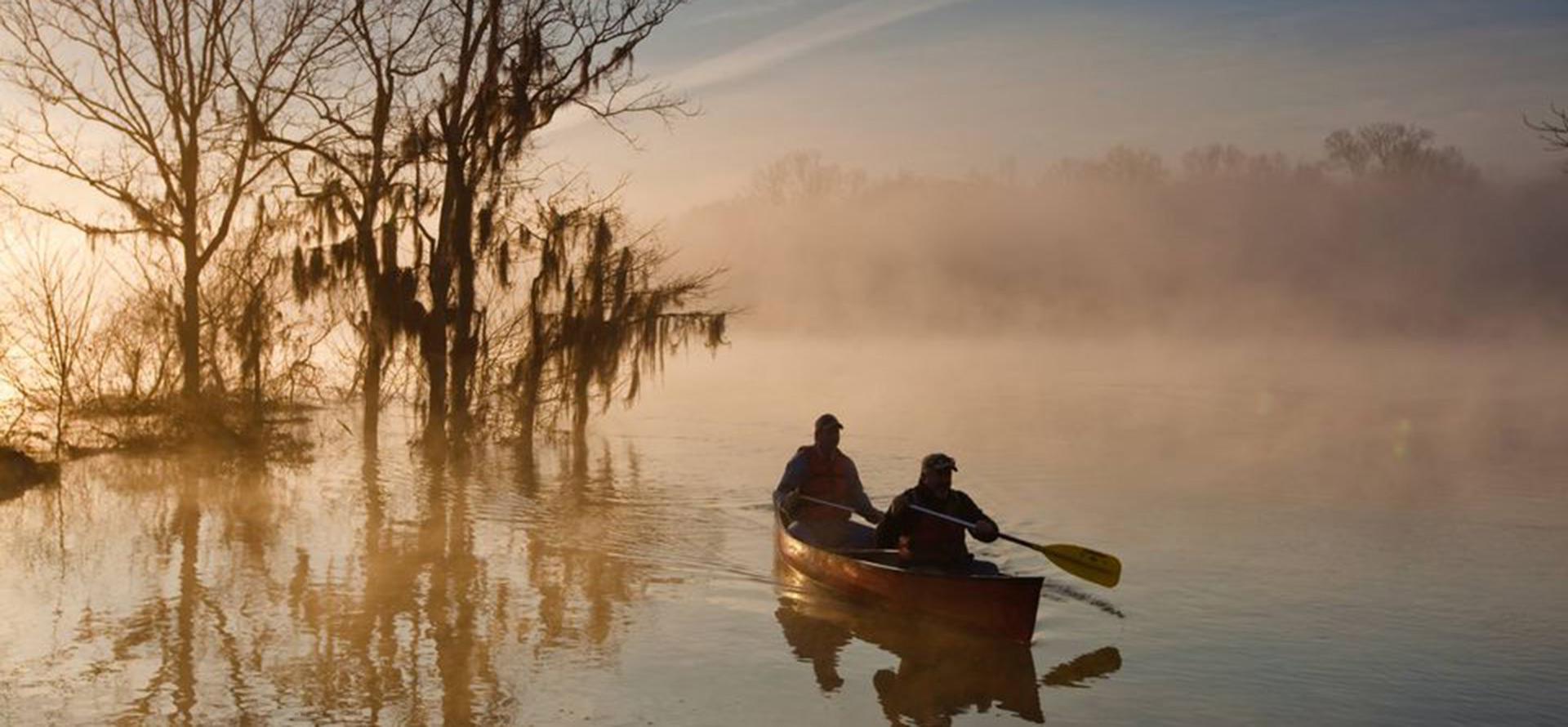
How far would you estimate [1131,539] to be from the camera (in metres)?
20.6

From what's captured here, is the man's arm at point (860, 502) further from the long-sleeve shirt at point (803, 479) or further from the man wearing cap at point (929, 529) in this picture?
the man wearing cap at point (929, 529)

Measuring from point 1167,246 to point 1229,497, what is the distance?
10171cm

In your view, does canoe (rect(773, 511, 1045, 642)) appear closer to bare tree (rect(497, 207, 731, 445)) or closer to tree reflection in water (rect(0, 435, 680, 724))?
tree reflection in water (rect(0, 435, 680, 724))

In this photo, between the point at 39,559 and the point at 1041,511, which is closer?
the point at 39,559

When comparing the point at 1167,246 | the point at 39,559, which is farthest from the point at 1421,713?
the point at 1167,246

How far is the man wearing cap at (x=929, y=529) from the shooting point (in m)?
14.0

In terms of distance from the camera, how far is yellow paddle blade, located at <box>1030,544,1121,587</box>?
46.4 ft

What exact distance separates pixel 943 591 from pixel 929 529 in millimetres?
1073

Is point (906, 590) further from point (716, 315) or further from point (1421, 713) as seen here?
point (716, 315)

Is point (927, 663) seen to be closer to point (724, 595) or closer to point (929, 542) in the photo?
point (929, 542)

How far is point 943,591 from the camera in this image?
1333 centimetres

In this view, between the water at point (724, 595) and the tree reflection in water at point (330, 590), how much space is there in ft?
0.20

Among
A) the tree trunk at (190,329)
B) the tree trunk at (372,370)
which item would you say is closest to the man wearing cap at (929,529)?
the tree trunk at (372,370)

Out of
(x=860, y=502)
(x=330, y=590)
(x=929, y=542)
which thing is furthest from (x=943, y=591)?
(x=330, y=590)
